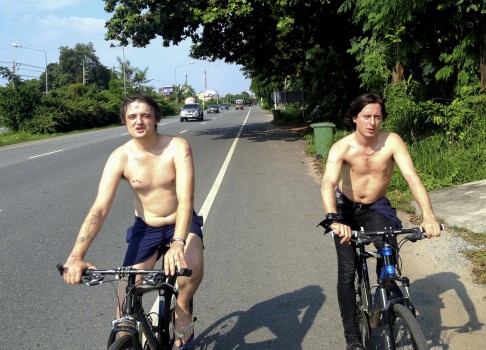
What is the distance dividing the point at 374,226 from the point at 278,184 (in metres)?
6.93

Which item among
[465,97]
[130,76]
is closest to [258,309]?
[465,97]

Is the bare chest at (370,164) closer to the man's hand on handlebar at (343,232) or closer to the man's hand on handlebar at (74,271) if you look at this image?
the man's hand on handlebar at (343,232)

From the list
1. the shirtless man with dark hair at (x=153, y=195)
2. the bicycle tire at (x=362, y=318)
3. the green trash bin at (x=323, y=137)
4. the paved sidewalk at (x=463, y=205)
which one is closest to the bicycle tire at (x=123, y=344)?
the shirtless man with dark hair at (x=153, y=195)

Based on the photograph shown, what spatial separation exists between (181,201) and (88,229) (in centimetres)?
54

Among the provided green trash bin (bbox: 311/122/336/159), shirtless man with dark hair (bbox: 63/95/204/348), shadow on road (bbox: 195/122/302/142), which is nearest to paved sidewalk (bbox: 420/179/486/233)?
shirtless man with dark hair (bbox: 63/95/204/348)

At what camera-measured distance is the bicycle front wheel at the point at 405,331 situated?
96.9 inches

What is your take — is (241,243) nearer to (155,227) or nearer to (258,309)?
(258,309)

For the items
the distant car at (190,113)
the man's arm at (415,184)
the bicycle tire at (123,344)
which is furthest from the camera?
the distant car at (190,113)

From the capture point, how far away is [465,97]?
33.4 ft

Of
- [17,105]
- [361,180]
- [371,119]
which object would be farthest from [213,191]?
[17,105]

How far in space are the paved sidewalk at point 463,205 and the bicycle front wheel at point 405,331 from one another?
3729 millimetres

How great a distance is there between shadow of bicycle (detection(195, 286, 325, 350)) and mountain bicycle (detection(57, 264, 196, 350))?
0.94m

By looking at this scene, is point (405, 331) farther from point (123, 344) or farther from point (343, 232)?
point (123, 344)

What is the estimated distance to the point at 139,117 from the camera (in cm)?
283
